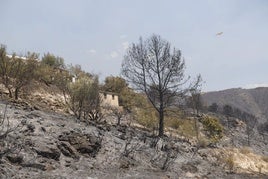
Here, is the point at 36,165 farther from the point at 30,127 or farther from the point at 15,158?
the point at 30,127

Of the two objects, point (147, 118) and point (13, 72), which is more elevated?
point (13, 72)

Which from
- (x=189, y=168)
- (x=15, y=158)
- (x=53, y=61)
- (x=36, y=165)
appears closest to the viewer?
(x=15, y=158)

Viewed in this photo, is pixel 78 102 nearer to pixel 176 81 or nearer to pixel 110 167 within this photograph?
pixel 176 81

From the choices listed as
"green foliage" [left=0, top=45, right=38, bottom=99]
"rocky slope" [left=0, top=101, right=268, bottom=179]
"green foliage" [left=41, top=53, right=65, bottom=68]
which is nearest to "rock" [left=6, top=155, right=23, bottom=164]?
"rocky slope" [left=0, top=101, right=268, bottom=179]

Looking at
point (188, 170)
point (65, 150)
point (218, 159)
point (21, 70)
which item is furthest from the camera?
point (21, 70)

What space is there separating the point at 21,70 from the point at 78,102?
5876 millimetres

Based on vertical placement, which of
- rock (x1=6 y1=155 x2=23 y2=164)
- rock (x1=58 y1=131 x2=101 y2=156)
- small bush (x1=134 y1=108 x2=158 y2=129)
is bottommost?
rock (x1=6 y1=155 x2=23 y2=164)

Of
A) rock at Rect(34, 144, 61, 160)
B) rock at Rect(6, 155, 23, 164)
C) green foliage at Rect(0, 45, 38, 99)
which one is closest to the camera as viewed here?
rock at Rect(6, 155, 23, 164)

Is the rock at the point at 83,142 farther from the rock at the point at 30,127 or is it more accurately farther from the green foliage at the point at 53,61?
the green foliage at the point at 53,61

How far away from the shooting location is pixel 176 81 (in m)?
31.3

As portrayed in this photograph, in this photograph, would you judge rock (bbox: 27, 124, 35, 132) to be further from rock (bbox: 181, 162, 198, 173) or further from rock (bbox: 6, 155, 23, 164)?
rock (bbox: 181, 162, 198, 173)

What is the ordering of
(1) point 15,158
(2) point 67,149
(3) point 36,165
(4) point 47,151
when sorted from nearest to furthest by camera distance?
(1) point 15,158, (3) point 36,165, (4) point 47,151, (2) point 67,149

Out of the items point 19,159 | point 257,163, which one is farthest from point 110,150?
point 257,163

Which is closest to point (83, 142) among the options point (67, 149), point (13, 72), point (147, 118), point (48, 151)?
point (67, 149)
